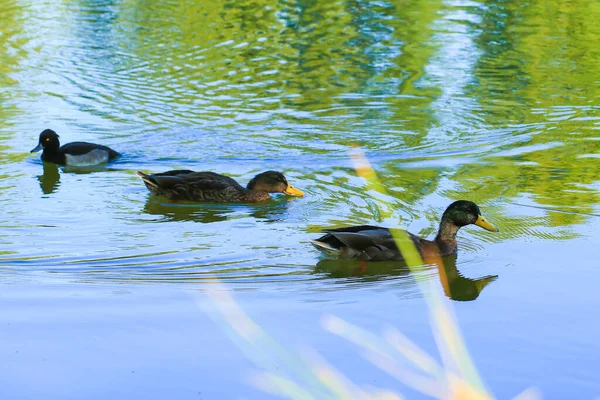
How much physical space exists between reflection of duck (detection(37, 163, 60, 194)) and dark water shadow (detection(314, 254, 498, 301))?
13.3 feet

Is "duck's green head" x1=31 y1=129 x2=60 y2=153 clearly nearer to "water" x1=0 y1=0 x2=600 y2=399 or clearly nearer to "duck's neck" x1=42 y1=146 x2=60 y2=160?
"duck's neck" x1=42 y1=146 x2=60 y2=160

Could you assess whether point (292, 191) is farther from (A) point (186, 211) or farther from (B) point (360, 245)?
(B) point (360, 245)

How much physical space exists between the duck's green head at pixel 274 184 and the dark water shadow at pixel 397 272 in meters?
2.31

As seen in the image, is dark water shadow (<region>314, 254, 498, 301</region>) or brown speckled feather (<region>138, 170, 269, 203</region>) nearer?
dark water shadow (<region>314, 254, 498, 301</region>)

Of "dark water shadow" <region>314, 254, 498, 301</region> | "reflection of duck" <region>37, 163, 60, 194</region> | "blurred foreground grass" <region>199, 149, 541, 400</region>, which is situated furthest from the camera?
"reflection of duck" <region>37, 163, 60, 194</region>

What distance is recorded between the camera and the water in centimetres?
689

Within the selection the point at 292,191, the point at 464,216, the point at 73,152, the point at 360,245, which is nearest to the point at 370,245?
the point at 360,245

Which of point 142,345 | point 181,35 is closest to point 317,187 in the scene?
point 142,345

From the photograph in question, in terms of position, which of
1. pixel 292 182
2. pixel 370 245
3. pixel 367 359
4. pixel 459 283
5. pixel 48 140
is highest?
pixel 367 359

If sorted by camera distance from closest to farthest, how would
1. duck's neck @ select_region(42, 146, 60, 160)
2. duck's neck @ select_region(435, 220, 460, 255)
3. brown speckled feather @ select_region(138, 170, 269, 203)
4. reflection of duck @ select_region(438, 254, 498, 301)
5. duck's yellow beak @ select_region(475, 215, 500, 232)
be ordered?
1. reflection of duck @ select_region(438, 254, 498, 301)
2. duck's neck @ select_region(435, 220, 460, 255)
3. duck's yellow beak @ select_region(475, 215, 500, 232)
4. brown speckled feather @ select_region(138, 170, 269, 203)
5. duck's neck @ select_region(42, 146, 60, 160)

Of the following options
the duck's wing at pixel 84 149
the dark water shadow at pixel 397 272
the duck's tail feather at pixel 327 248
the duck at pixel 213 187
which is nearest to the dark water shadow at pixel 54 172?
the duck's wing at pixel 84 149

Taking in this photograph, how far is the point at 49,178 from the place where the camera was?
1239 centimetres

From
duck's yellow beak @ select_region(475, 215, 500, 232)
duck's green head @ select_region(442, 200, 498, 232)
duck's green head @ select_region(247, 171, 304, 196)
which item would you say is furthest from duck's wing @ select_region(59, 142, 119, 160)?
duck's yellow beak @ select_region(475, 215, 500, 232)

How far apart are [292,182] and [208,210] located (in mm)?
1287
